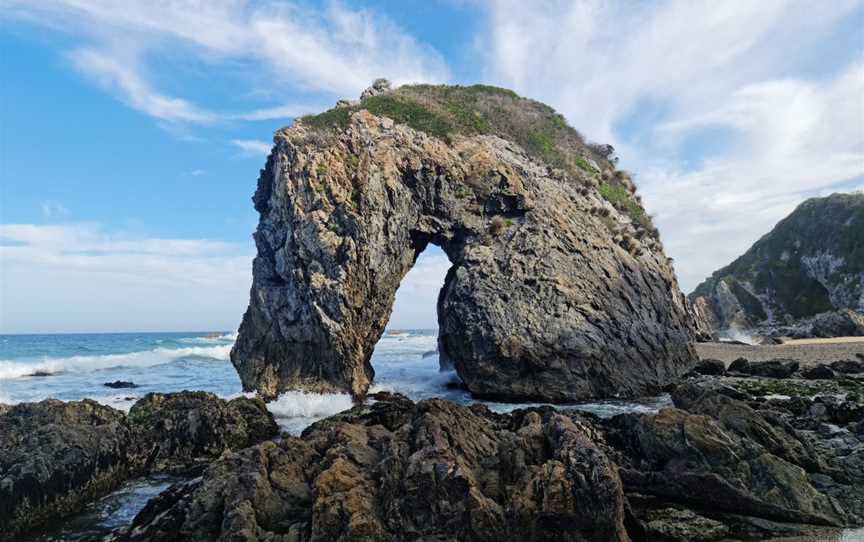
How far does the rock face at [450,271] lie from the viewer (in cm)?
2461

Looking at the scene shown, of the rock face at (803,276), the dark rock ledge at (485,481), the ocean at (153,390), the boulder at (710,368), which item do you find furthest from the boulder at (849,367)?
the rock face at (803,276)

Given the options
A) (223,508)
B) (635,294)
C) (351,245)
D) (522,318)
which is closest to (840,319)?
(635,294)

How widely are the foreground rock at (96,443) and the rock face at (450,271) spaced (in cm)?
722

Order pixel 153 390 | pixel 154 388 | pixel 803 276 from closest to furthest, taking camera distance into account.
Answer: pixel 153 390
pixel 154 388
pixel 803 276

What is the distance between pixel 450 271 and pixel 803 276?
66.2 metres

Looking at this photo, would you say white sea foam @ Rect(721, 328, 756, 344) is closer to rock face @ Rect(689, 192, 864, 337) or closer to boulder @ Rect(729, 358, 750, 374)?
rock face @ Rect(689, 192, 864, 337)

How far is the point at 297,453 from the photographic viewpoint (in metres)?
10.6

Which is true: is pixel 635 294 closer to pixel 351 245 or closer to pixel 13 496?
pixel 351 245

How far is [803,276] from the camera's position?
72812 mm

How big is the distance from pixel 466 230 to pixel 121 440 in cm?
1886

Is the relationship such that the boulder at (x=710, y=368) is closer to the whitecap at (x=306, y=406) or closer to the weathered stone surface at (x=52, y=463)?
the whitecap at (x=306, y=406)

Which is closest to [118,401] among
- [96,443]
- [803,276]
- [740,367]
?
[96,443]

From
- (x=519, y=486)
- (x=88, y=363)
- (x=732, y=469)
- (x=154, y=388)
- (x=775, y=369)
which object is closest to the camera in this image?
(x=519, y=486)

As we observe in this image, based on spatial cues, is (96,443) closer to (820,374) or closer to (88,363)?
(820,374)
